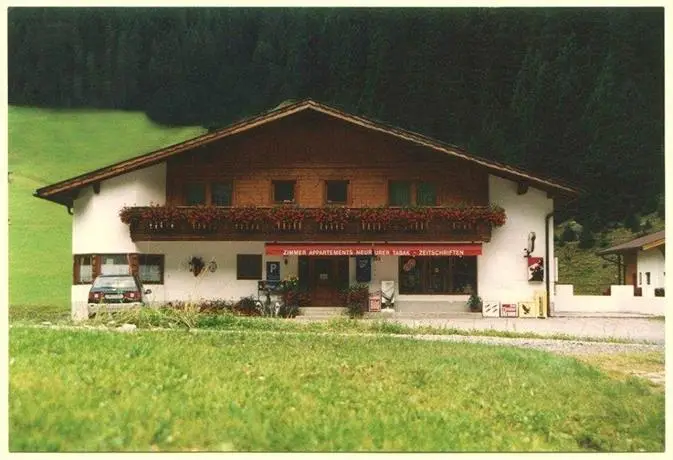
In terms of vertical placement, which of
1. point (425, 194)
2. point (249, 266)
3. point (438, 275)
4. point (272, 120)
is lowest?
point (438, 275)

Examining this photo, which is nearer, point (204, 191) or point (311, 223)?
point (311, 223)

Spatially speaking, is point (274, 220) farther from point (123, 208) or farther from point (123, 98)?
point (123, 98)

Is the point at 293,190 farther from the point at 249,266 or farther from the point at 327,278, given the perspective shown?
the point at 327,278

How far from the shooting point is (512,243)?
25359 millimetres

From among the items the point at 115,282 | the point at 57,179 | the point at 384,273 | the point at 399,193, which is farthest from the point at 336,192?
the point at 57,179

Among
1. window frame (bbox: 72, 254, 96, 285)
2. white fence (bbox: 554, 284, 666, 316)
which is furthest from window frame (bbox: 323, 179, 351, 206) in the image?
window frame (bbox: 72, 254, 96, 285)

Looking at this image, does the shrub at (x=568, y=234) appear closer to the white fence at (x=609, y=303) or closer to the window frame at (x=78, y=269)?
the white fence at (x=609, y=303)

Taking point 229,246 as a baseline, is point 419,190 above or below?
above

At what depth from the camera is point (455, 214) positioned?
962 inches

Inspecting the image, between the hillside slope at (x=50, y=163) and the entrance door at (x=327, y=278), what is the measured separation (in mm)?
5910

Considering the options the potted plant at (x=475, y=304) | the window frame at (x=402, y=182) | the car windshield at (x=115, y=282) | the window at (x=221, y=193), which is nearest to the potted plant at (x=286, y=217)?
the window at (x=221, y=193)

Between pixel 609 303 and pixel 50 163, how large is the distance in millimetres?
15292

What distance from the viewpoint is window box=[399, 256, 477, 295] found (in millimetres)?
25203
